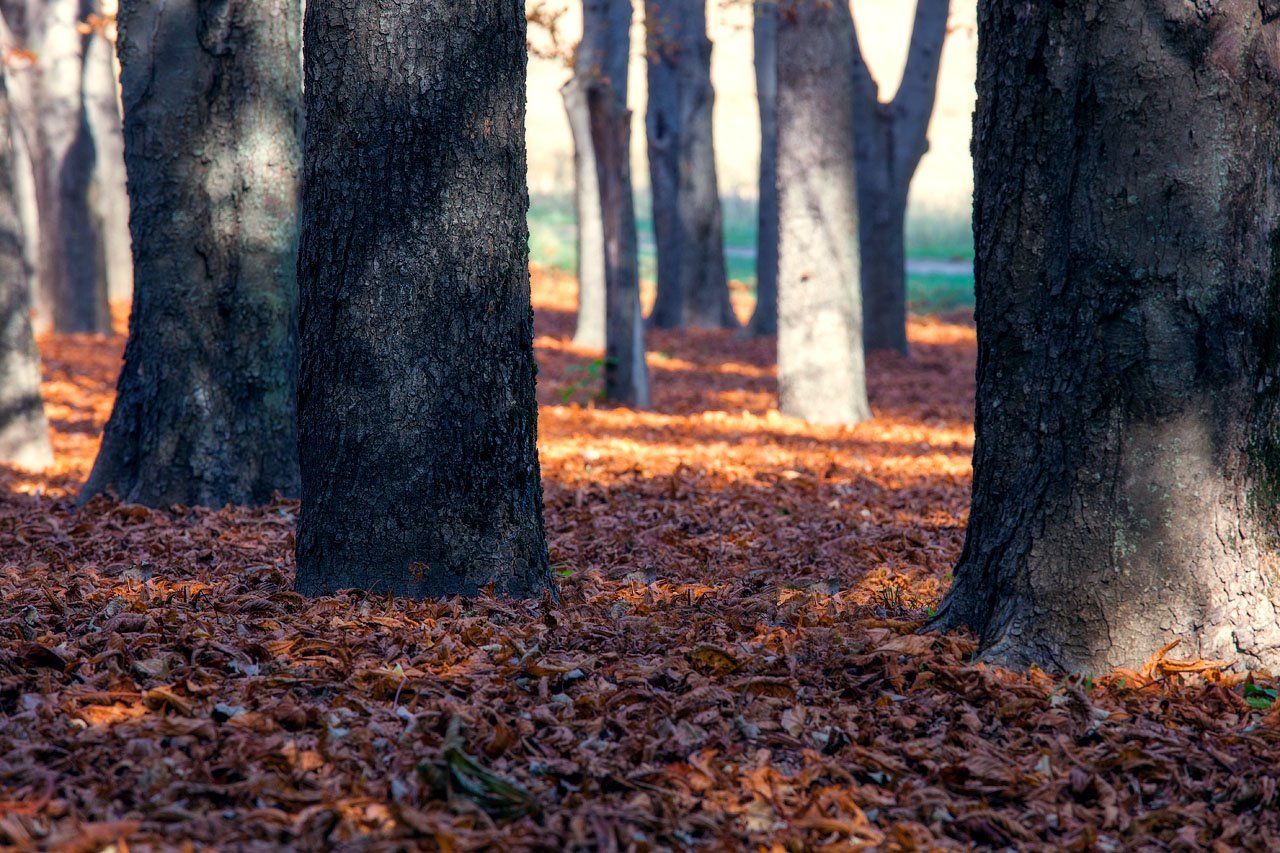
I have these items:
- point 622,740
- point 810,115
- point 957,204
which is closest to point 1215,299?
point 622,740

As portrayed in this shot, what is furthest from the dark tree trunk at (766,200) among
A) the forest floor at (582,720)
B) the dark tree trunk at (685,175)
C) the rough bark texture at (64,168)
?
the forest floor at (582,720)

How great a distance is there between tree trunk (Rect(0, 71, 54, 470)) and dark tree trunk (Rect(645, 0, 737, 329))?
11.0 m

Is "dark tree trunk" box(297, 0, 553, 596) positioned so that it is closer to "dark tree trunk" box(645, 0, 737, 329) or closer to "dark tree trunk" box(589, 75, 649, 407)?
"dark tree trunk" box(589, 75, 649, 407)

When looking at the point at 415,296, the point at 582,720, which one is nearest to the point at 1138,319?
the point at 582,720

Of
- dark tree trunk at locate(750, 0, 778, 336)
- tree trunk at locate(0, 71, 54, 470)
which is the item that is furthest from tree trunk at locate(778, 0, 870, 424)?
dark tree trunk at locate(750, 0, 778, 336)

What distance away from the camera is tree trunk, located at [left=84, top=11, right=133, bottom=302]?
18.1m

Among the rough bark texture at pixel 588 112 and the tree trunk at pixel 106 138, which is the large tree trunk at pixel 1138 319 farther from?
the tree trunk at pixel 106 138

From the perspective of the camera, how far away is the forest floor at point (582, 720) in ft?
8.75

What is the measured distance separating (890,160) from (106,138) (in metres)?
12.6

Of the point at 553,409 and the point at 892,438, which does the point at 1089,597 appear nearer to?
the point at 892,438

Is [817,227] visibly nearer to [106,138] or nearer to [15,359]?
[15,359]

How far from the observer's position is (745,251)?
32125 millimetres

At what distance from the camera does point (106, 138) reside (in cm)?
1902

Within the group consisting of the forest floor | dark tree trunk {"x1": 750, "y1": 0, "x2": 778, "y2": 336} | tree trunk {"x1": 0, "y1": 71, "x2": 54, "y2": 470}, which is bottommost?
the forest floor
